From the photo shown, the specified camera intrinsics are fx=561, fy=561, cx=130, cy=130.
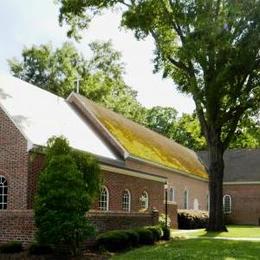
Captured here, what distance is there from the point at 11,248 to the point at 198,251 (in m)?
6.78

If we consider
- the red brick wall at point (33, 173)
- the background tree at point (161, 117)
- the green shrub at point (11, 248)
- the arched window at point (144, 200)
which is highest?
the background tree at point (161, 117)

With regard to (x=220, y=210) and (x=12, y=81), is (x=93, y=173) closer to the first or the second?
(x=12, y=81)

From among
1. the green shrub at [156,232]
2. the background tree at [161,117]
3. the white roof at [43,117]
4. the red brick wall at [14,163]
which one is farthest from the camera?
the background tree at [161,117]

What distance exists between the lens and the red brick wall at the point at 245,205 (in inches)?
2094

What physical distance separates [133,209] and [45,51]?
3563cm

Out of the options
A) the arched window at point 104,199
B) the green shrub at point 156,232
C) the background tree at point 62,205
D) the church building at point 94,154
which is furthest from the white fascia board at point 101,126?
the background tree at point 62,205

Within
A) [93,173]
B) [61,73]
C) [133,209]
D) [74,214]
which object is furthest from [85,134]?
[61,73]

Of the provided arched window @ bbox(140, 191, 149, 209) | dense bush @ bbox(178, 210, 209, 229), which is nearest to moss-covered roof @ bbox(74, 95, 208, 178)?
arched window @ bbox(140, 191, 149, 209)

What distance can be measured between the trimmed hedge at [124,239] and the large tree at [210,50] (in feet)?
32.2

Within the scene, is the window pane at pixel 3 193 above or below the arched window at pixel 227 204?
above

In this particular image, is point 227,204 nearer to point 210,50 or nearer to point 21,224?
point 210,50

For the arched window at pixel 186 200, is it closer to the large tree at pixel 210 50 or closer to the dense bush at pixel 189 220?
the dense bush at pixel 189 220

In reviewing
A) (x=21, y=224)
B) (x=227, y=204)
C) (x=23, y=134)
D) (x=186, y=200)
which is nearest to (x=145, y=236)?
(x=21, y=224)

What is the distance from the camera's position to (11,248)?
1922 centimetres
